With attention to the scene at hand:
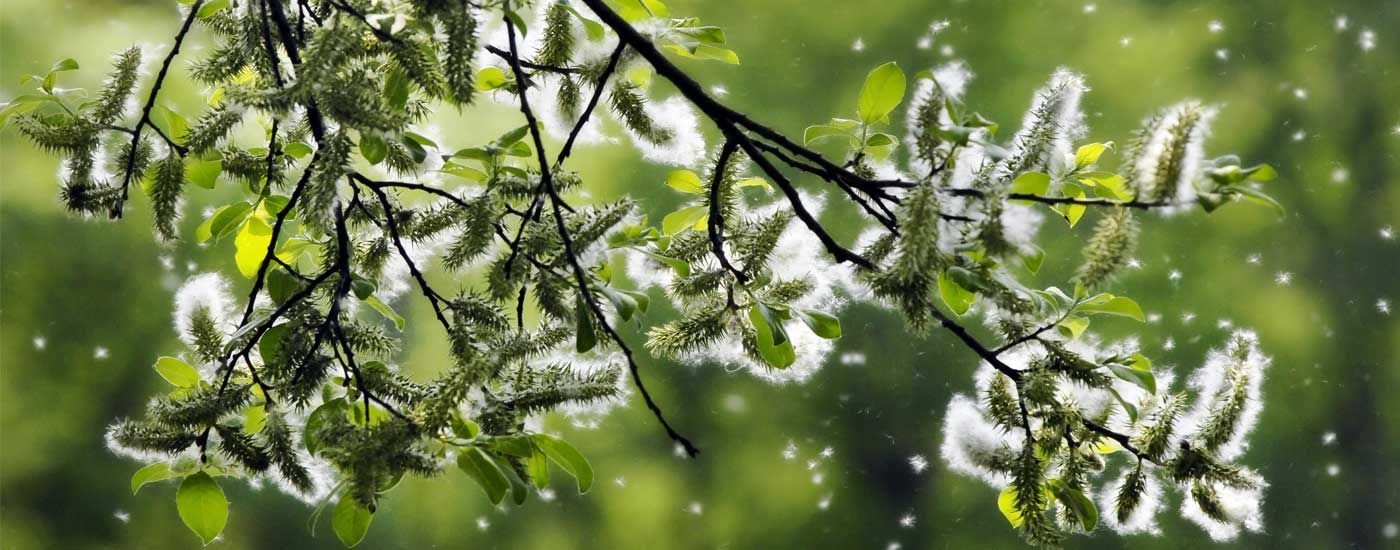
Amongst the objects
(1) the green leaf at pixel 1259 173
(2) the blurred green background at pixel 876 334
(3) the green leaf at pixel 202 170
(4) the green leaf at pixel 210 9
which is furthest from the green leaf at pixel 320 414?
(2) the blurred green background at pixel 876 334

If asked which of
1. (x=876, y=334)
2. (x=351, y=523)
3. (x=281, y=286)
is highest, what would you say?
(x=876, y=334)

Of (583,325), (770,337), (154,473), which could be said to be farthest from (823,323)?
(154,473)

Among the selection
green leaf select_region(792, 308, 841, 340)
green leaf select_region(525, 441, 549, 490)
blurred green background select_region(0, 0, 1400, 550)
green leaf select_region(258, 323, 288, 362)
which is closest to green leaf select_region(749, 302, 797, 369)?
green leaf select_region(792, 308, 841, 340)

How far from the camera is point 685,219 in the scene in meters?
0.55

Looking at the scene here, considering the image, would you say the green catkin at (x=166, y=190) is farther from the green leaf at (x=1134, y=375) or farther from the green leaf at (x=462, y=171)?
the green leaf at (x=1134, y=375)

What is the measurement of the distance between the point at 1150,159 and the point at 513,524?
4.01 ft

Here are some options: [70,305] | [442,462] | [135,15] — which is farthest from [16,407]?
[442,462]

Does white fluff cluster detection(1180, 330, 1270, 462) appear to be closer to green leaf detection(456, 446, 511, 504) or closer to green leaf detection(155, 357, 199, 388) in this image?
green leaf detection(456, 446, 511, 504)

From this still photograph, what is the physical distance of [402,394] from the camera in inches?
17.1

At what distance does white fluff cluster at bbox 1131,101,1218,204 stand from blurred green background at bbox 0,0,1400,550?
1.05 meters

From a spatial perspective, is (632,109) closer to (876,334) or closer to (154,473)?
(154,473)

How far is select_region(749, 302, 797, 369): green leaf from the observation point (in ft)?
1.47

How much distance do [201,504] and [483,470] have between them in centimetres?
16

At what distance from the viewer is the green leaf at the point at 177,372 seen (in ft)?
1.60
